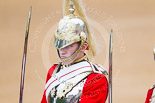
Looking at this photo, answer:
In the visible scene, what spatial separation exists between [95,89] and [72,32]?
29 cm

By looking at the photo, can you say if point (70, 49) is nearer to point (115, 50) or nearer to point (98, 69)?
point (98, 69)

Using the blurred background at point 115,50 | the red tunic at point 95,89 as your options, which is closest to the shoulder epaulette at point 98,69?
the red tunic at point 95,89

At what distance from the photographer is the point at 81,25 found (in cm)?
365

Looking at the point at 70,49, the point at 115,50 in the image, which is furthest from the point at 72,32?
the point at 115,50

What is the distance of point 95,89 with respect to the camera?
142 inches

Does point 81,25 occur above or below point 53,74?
above

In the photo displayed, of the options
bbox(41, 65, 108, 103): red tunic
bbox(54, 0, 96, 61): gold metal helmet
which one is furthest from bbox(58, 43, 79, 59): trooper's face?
bbox(41, 65, 108, 103): red tunic

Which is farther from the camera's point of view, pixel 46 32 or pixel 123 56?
pixel 123 56

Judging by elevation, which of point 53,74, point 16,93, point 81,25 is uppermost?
point 81,25

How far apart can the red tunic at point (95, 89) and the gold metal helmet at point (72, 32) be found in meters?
0.13

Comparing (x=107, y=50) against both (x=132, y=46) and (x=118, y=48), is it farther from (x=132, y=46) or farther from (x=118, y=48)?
(x=132, y=46)

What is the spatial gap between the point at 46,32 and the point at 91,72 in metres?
0.38

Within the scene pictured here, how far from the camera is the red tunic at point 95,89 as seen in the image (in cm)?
360

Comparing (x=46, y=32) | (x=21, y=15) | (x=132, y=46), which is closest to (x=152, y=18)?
(x=132, y=46)
